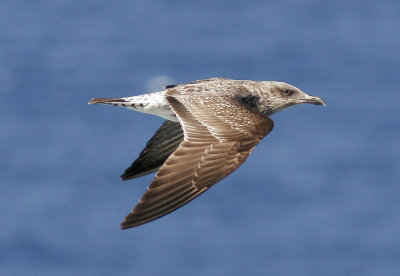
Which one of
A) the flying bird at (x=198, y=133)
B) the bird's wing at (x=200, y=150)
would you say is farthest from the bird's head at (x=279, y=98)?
the bird's wing at (x=200, y=150)

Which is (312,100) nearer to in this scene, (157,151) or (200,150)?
(157,151)

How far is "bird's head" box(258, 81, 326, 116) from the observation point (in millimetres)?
22750

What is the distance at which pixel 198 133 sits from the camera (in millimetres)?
19922

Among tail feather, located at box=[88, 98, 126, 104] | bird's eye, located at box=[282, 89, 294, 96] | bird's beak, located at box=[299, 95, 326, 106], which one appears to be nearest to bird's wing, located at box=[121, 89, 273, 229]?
tail feather, located at box=[88, 98, 126, 104]

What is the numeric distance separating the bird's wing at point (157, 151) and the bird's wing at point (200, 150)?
149cm

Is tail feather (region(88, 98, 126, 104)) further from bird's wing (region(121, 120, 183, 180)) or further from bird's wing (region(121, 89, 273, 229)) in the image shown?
bird's wing (region(121, 120, 183, 180))

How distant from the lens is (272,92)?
22844 millimetres

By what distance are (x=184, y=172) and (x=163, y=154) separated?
139 inches

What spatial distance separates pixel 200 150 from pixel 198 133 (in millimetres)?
469

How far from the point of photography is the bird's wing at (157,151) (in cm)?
2239

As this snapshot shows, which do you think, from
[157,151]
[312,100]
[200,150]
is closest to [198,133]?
[200,150]

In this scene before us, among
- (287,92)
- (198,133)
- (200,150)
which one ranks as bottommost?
(200,150)

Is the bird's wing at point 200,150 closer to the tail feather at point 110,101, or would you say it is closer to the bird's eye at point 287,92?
the tail feather at point 110,101

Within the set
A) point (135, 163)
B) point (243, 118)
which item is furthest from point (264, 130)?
point (135, 163)
